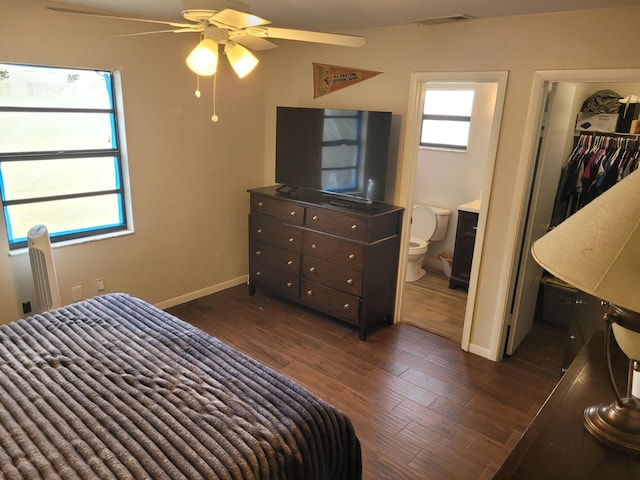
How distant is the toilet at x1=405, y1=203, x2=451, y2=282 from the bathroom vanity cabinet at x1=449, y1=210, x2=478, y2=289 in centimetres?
38

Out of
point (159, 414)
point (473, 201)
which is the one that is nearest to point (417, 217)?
point (473, 201)

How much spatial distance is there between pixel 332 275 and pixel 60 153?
223 centimetres

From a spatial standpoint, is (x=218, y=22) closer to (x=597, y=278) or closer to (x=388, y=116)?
(x=597, y=278)

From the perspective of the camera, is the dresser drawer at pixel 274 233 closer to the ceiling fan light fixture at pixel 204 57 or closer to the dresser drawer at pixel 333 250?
the dresser drawer at pixel 333 250

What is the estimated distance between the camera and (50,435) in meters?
1.54

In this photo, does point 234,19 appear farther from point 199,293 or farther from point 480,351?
point 199,293

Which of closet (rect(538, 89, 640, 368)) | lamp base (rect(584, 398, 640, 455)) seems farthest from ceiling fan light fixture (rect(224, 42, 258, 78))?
closet (rect(538, 89, 640, 368))

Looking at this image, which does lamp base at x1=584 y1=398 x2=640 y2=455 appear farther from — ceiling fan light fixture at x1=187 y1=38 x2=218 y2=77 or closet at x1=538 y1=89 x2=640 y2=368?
closet at x1=538 y1=89 x2=640 y2=368

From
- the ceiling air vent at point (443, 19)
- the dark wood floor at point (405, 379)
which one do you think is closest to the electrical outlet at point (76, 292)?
the dark wood floor at point (405, 379)

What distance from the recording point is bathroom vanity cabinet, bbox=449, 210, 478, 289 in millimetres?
4355

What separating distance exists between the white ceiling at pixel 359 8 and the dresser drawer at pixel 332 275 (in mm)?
1826

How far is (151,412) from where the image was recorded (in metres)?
1.68

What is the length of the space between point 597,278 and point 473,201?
400 cm

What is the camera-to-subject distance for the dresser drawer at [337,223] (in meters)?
3.43
